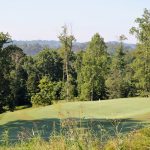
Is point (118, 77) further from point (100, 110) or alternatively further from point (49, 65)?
point (100, 110)

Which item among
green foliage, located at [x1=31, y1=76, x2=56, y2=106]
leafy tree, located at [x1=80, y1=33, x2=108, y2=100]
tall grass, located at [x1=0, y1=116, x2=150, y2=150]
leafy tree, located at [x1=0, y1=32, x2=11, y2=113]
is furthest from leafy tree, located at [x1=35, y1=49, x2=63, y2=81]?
tall grass, located at [x1=0, y1=116, x2=150, y2=150]

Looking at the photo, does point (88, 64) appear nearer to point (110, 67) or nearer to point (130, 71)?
point (110, 67)

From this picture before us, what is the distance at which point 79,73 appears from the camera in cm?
7775

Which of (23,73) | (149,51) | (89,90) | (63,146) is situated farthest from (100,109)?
(23,73)

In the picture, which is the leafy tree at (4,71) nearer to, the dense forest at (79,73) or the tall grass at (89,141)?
the dense forest at (79,73)

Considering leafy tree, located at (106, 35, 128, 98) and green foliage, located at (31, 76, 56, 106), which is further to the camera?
green foliage, located at (31, 76, 56, 106)

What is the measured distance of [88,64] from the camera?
7400cm

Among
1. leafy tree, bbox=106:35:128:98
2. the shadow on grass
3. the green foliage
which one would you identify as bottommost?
the green foliage

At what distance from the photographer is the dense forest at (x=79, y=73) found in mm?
58250

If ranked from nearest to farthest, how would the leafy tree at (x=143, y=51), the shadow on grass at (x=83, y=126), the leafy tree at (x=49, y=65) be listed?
1. the shadow on grass at (x=83, y=126)
2. the leafy tree at (x=143, y=51)
3. the leafy tree at (x=49, y=65)

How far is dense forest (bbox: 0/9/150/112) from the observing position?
58.2 meters

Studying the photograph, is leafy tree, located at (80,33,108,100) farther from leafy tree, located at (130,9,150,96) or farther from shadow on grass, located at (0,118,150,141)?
shadow on grass, located at (0,118,150,141)

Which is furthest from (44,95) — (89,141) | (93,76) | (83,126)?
(89,141)

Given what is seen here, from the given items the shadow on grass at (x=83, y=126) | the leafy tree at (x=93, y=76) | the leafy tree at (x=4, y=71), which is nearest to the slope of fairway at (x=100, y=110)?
the shadow on grass at (x=83, y=126)
